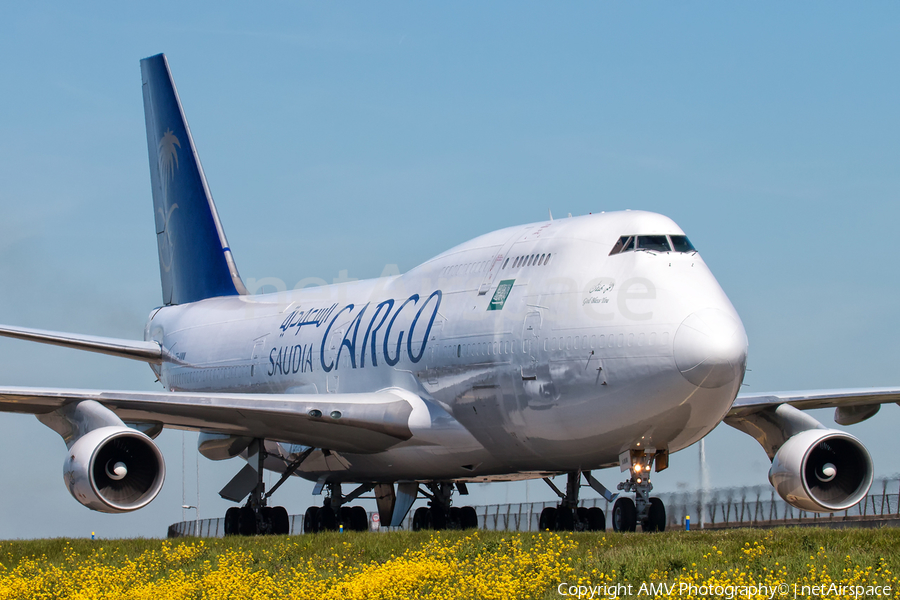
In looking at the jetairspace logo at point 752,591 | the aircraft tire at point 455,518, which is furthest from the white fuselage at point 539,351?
the jetairspace logo at point 752,591

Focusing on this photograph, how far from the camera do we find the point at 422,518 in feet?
81.2

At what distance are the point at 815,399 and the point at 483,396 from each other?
636cm

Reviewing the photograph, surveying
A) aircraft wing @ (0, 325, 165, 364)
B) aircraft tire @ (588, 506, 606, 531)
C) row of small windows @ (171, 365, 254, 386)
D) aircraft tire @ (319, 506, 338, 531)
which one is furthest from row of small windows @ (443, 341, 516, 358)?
aircraft wing @ (0, 325, 165, 364)

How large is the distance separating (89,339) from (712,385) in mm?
15836

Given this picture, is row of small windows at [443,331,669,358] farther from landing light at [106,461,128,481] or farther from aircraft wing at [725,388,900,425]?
landing light at [106,461,128,481]

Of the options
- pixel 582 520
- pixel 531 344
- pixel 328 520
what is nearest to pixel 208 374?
pixel 328 520

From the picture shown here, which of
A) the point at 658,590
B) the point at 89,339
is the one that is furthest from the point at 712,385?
the point at 89,339

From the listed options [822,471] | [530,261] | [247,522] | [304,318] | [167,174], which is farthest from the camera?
[167,174]

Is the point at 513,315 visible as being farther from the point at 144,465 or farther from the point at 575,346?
the point at 144,465

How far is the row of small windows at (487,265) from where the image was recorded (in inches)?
747

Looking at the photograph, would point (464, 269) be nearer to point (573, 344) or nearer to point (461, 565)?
point (573, 344)

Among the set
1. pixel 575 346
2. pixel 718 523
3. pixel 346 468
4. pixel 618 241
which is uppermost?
pixel 618 241

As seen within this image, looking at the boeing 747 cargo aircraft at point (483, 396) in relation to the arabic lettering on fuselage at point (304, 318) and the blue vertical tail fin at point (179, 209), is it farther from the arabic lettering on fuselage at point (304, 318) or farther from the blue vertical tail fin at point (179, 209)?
the blue vertical tail fin at point (179, 209)

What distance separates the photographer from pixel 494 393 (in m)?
18.9
